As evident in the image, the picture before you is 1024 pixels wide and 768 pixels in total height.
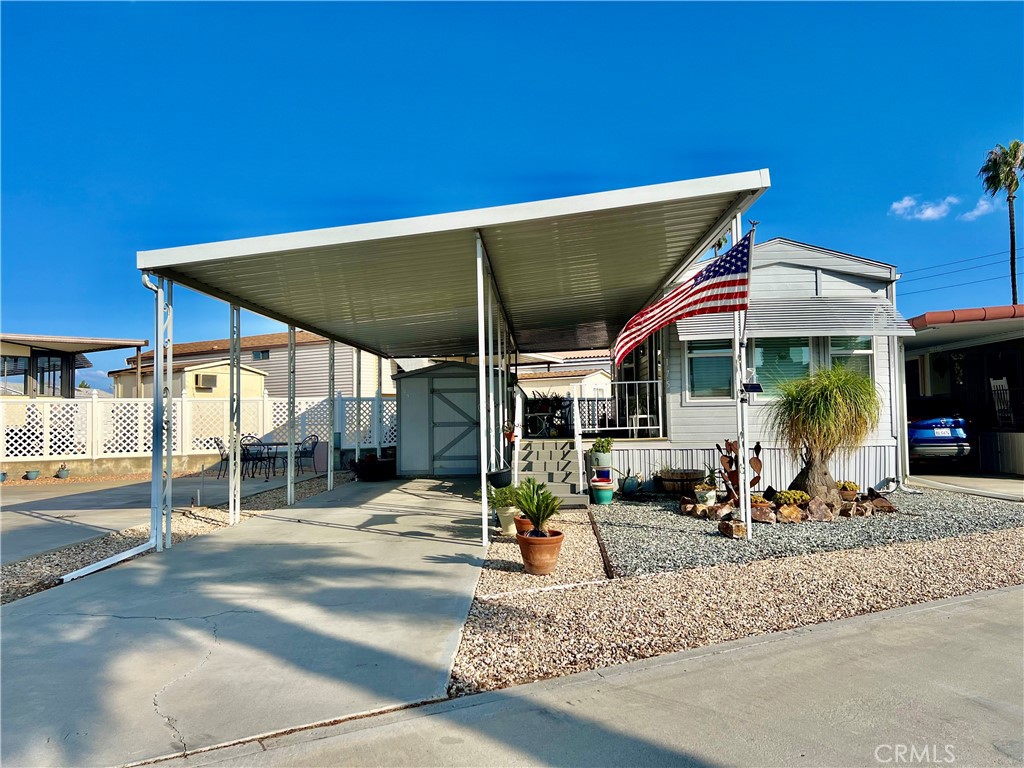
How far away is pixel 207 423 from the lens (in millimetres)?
15398

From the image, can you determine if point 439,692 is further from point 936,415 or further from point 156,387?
point 936,415

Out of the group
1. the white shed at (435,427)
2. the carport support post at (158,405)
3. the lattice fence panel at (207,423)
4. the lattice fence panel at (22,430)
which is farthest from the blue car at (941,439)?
the lattice fence panel at (22,430)

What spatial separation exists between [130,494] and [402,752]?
1135 cm

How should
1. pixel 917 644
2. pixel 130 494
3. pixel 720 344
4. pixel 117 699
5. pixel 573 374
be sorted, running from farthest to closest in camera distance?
pixel 573 374 → pixel 130 494 → pixel 720 344 → pixel 917 644 → pixel 117 699

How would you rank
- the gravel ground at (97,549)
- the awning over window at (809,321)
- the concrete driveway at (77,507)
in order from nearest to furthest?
the gravel ground at (97,549) < the concrete driveway at (77,507) < the awning over window at (809,321)

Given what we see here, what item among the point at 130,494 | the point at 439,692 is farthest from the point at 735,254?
the point at 130,494

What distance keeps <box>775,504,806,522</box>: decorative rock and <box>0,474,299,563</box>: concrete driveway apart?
857 centimetres

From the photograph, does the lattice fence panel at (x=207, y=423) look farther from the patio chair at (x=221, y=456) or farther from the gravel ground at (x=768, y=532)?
the gravel ground at (x=768, y=532)

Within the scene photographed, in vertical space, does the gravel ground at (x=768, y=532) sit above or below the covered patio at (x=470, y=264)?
below

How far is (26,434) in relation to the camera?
46.1 feet

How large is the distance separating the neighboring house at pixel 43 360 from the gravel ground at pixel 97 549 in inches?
431

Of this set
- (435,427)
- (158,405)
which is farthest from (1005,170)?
(158,405)

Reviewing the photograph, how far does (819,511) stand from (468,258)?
18.0 ft

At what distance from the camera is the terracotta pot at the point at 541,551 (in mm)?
5145
